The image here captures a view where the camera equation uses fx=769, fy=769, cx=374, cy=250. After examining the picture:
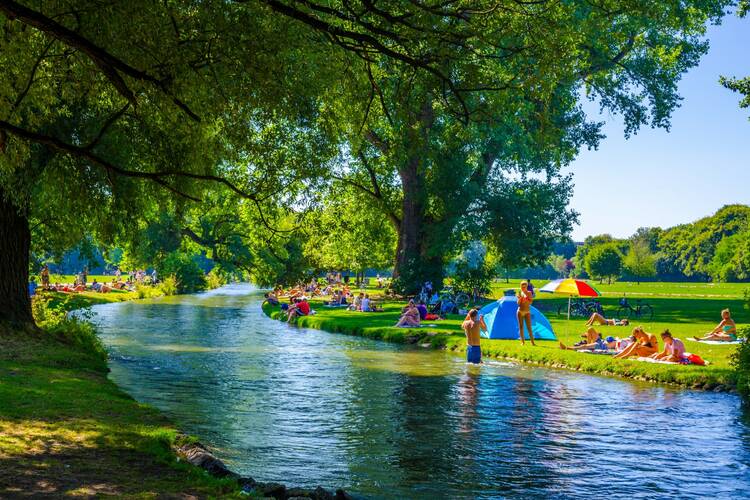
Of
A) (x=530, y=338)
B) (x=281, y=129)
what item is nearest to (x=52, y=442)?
(x=281, y=129)

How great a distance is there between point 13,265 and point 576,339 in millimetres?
18407

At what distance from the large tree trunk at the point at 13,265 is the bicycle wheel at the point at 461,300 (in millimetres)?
27594

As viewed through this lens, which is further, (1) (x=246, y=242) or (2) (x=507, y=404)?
(1) (x=246, y=242)

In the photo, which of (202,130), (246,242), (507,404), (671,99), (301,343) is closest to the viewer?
(202,130)

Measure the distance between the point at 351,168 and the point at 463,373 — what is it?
1076 inches

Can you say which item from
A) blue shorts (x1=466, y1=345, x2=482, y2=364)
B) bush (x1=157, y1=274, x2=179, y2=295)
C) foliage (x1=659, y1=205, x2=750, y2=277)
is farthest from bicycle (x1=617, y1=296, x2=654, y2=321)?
foliage (x1=659, y1=205, x2=750, y2=277)

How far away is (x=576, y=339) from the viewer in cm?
2744

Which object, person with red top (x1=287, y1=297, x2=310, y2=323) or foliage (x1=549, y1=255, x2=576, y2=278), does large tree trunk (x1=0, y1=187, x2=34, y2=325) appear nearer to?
person with red top (x1=287, y1=297, x2=310, y2=323)

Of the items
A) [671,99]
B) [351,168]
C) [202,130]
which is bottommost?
[202,130]

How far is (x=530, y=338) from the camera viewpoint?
27.0 m

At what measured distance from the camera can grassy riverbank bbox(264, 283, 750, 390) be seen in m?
19.9

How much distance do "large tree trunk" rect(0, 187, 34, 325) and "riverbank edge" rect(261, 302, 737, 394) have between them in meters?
13.7

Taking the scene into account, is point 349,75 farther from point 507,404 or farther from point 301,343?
point 301,343

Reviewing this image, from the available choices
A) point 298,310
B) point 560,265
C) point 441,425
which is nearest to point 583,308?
point 298,310
